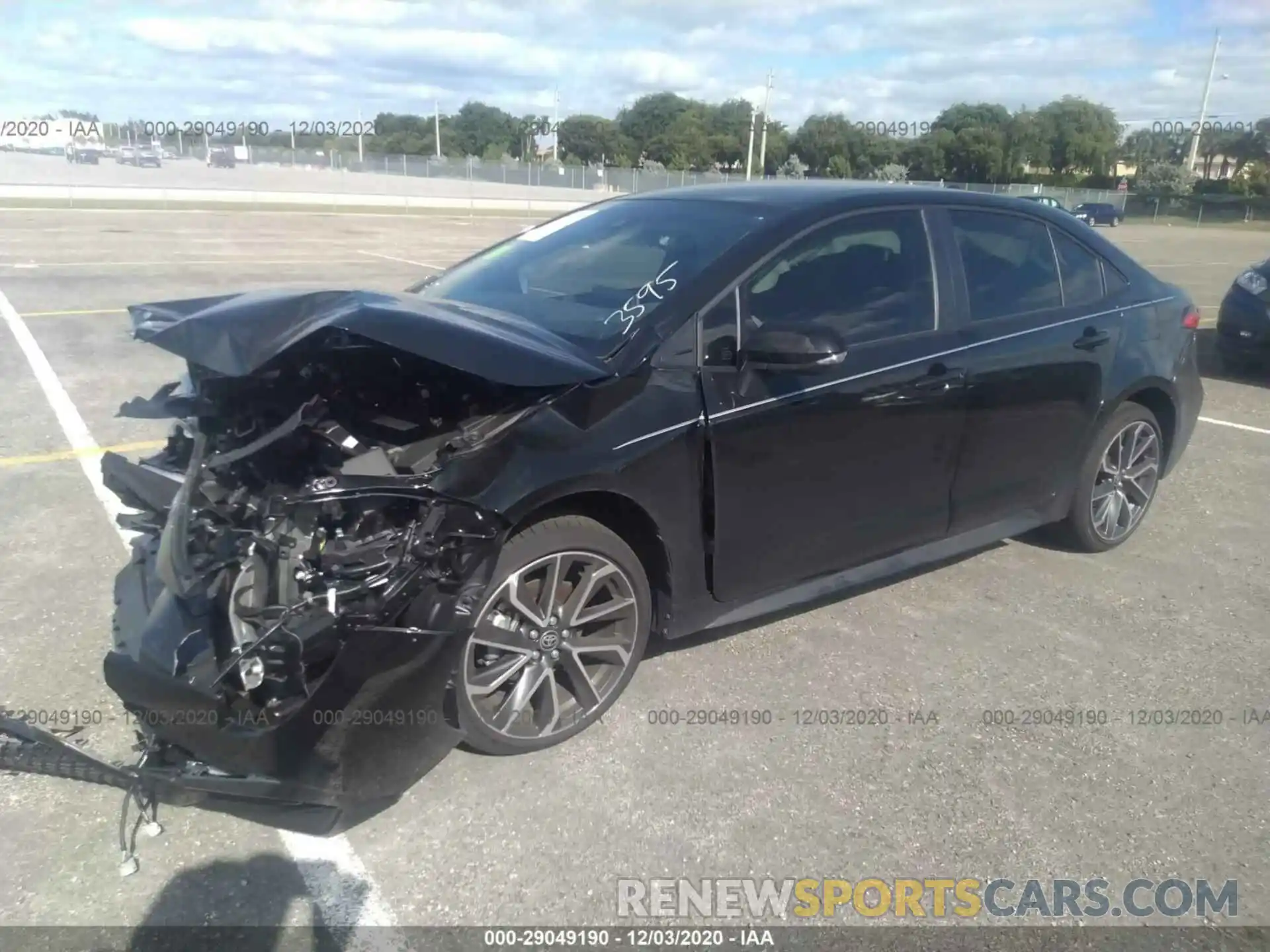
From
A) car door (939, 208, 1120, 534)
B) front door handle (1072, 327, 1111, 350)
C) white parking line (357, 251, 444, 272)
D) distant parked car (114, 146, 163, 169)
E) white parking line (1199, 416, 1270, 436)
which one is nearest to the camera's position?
car door (939, 208, 1120, 534)

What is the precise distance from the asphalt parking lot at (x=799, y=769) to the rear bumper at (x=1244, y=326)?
4.58 meters

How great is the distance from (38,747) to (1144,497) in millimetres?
5093

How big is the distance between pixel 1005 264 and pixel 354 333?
120 inches

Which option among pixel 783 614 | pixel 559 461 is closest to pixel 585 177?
pixel 783 614

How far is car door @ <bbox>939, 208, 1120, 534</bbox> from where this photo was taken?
4.33 meters

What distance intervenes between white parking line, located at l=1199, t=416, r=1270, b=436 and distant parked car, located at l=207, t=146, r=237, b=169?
49230 mm

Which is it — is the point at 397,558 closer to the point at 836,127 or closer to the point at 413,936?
the point at 413,936

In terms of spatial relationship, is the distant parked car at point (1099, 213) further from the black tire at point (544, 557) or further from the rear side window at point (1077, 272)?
the black tire at point (544, 557)

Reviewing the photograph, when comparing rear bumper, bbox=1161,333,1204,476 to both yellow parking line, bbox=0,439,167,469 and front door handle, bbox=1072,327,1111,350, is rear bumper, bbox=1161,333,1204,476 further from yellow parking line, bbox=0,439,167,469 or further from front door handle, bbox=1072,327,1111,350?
yellow parking line, bbox=0,439,167,469

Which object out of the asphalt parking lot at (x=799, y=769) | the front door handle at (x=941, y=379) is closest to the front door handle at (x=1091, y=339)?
the front door handle at (x=941, y=379)

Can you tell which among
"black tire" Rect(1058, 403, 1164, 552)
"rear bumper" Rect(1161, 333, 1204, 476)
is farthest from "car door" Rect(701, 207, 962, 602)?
"rear bumper" Rect(1161, 333, 1204, 476)

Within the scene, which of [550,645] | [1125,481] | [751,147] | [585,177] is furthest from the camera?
[751,147]

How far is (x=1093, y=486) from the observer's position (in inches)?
199

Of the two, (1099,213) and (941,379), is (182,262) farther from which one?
(1099,213)
